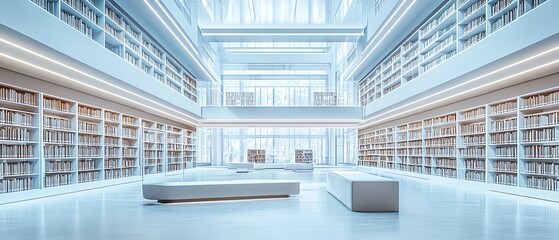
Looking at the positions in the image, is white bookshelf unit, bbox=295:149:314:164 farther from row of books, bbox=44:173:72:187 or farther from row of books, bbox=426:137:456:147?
row of books, bbox=44:173:72:187

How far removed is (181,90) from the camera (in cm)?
1934

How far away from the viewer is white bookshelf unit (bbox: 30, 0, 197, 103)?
9711 millimetres

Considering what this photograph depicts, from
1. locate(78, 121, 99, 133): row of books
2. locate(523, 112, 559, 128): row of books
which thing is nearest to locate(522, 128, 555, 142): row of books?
locate(523, 112, 559, 128): row of books

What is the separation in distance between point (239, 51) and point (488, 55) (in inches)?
893

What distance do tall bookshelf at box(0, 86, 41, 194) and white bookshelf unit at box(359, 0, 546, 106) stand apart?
8.95 m

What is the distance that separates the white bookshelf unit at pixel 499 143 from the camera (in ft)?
29.5

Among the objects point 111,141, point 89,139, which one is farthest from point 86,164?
point 111,141

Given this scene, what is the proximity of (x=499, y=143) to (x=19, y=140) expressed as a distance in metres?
10.0

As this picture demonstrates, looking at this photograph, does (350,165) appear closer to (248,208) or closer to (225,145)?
(225,145)

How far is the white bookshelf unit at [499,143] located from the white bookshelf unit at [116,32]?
8932mm

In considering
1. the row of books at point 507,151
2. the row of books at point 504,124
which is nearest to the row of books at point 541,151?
the row of books at point 507,151

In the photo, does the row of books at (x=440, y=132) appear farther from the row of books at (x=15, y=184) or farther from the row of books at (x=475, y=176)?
the row of books at (x=15, y=184)

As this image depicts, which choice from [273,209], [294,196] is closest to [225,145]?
[294,196]

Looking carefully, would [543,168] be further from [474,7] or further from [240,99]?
[240,99]
